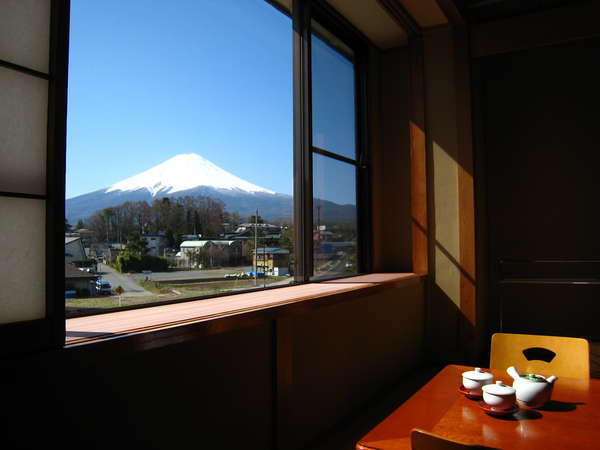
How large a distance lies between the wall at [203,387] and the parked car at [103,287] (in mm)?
455

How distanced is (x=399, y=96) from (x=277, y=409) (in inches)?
130

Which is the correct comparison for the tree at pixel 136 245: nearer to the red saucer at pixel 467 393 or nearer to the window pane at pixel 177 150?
the window pane at pixel 177 150

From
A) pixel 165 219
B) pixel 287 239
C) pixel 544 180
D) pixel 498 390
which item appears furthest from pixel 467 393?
pixel 544 180

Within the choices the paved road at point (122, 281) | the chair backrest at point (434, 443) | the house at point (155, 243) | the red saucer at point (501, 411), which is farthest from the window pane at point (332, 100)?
the chair backrest at point (434, 443)

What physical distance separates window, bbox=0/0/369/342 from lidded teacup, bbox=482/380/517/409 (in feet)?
3.91

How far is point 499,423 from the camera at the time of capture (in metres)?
1.24

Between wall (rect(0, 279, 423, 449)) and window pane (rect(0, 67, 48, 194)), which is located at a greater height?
window pane (rect(0, 67, 48, 194))

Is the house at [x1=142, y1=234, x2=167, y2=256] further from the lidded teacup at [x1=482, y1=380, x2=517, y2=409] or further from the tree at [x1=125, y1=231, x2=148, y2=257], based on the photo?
the lidded teacup at [x1=482, y1=380, x2=517, y2=409]

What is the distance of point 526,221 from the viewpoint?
5.42 metres

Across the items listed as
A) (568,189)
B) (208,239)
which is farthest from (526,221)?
(208,239)

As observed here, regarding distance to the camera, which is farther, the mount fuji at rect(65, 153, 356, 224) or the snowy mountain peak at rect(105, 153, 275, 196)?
the snowy mountain peak at rect(105, 153, 275, 196)

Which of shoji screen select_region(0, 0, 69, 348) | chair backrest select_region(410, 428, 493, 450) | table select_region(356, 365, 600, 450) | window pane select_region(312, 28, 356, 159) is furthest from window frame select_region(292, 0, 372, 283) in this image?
chair backrest select_region(410, 428, 493, 450)

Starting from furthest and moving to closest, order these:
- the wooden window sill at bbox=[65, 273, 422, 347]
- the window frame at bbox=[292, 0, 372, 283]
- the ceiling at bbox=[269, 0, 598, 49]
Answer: the ceiling at bbox=[269, 0, 598, 49] → the window frame at bbox=[292, 0, 372, 283] → the wooden window sill at bbox=[65, 273, 422, 347]

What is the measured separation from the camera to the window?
1.36 m
